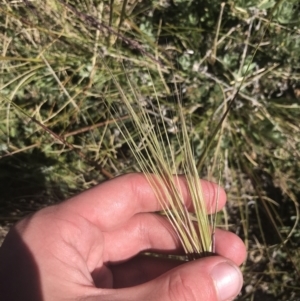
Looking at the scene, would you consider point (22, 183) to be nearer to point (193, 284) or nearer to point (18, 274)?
point (18, 274)

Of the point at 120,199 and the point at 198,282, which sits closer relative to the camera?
the point at 198,282

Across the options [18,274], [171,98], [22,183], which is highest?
[171,98]

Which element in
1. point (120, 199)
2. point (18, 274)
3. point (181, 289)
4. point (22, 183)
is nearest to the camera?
point (181, 289)

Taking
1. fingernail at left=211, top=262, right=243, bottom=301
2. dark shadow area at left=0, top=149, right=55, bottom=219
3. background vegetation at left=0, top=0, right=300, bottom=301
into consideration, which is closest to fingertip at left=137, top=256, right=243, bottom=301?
fingernail at left=211, top=262, right=243, bottom=301

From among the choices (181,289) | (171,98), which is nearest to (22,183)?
(171,98)

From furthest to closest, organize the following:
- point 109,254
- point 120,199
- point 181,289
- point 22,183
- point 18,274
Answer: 1. point 22,183
2. point 109,254
3. point 120,199
4. point 18,274
5. point 181,289

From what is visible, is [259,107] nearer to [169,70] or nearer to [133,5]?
[169,70]

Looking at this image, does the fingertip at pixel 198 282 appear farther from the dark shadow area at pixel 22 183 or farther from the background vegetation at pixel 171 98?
the dark shadow area at pixel 22 183

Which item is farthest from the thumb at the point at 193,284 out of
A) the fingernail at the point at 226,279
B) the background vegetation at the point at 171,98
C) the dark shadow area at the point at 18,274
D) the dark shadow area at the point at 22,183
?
the dark shadow area at the point at 22,183
